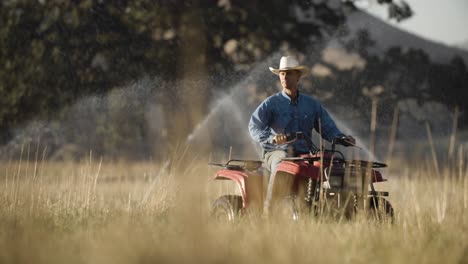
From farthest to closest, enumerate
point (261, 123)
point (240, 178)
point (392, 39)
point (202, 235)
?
point (392, 39), point (240, 178), point (261, 123), point (202, 235)

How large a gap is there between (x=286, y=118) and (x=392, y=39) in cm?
1258

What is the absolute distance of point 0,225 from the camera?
618 cm

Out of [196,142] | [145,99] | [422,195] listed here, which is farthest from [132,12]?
[422,195]

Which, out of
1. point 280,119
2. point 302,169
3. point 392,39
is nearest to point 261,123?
point 280,119

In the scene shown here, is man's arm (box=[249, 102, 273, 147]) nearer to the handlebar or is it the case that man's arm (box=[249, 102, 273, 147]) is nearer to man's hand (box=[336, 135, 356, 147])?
the handlebar

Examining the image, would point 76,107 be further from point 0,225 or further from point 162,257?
point 162,257

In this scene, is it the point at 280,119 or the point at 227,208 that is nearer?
the point at 280,119

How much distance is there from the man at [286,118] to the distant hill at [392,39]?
10.5 metres

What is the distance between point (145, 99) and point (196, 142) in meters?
1.78

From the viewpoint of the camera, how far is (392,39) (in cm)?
1853

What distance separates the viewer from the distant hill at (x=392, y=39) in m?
17.2

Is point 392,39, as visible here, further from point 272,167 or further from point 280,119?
point 272,167

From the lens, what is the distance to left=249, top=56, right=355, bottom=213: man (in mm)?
6594

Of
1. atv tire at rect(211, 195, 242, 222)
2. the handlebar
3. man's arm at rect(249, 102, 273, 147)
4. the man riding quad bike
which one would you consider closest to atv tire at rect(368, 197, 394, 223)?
the man riding quad bike
